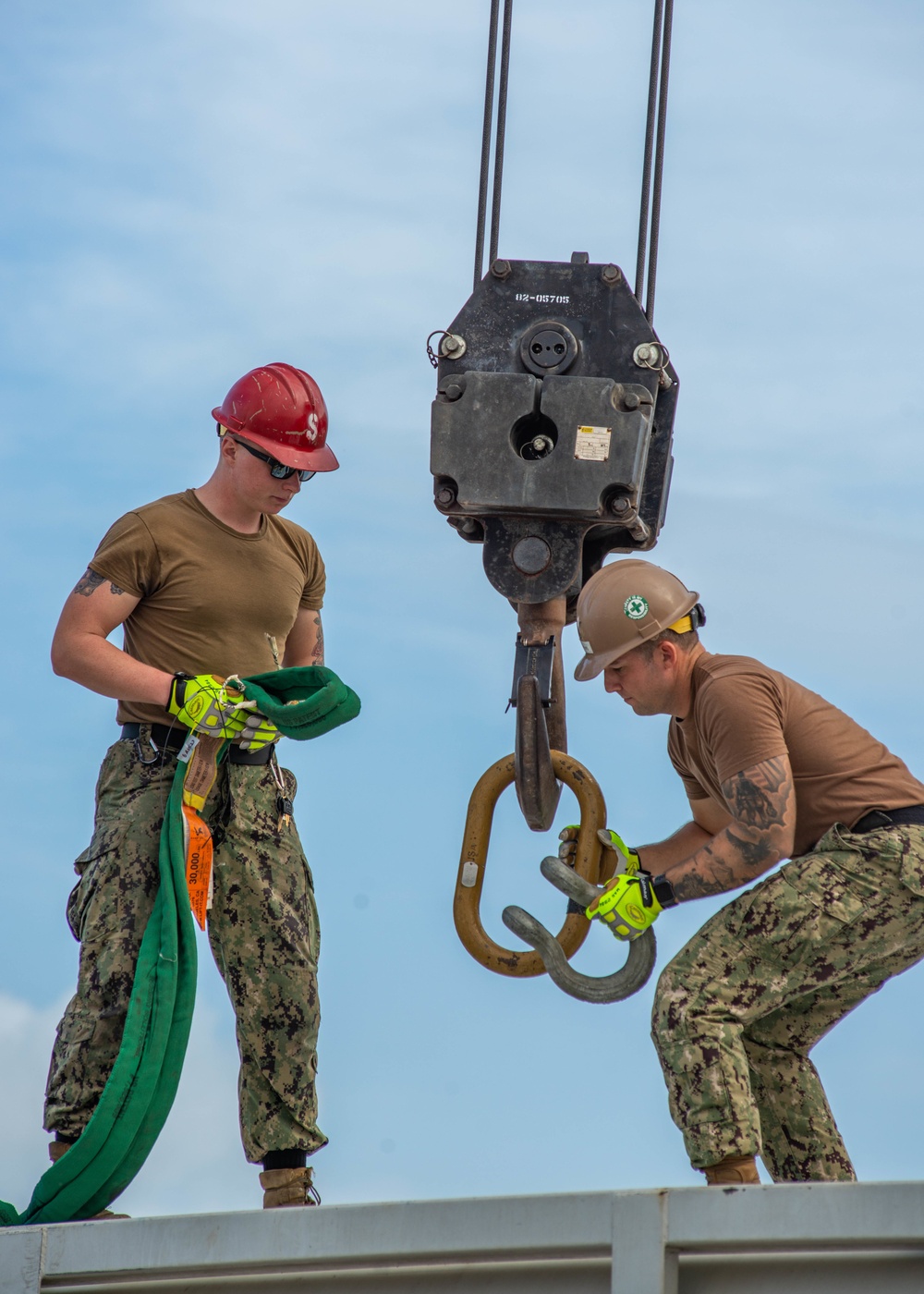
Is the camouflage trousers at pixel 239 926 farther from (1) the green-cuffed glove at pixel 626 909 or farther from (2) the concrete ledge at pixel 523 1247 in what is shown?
(1) the green-cuffed glove at pixel 626 909

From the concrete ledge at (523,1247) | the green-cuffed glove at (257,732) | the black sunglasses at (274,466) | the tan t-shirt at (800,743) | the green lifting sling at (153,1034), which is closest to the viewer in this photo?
the concrete ledge at (523,1247)

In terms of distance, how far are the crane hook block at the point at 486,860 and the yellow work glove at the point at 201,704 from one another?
887 mm

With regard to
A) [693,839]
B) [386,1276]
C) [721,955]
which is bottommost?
[386,1276]

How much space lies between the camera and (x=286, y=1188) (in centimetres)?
488

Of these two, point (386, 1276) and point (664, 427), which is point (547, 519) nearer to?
point (664, 427)

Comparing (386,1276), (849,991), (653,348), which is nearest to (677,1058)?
(849,991)

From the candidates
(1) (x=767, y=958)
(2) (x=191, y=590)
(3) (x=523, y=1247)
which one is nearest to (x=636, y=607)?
(1) (x=767, y=958)

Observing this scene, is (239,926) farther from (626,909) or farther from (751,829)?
(751,829)

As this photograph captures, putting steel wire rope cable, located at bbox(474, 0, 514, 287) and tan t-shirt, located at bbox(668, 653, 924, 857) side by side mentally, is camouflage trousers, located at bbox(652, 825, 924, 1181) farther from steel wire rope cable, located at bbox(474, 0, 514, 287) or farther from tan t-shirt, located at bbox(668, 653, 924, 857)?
steel wire rope cable, located at bbox(474, 0, 514, 287)

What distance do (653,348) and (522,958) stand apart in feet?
6.17

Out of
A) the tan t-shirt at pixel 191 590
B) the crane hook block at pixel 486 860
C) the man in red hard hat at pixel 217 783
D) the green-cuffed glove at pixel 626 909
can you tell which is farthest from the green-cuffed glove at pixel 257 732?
the green-cuffed glove at pixel 626 909

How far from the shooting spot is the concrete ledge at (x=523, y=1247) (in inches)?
138

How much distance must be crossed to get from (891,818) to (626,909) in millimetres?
725

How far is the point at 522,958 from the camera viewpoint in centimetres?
513
